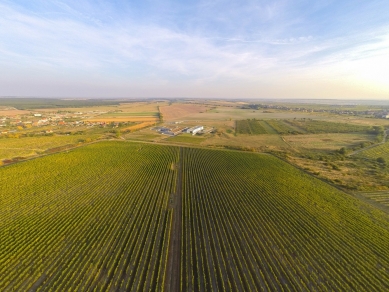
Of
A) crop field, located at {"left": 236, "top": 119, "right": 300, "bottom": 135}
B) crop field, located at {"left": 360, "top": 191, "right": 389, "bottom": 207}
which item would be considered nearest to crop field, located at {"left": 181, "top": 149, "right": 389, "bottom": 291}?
crop field, located at {"left": 360, "top": 191, "right": 389, "bottom": 207}

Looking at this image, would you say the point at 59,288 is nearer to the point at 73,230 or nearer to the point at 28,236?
the point at 73,230

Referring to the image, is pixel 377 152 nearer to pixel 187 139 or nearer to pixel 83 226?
pixel 187 139

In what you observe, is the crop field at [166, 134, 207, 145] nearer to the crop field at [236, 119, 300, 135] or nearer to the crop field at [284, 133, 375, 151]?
the crop field at [236, 119, 300, 135]

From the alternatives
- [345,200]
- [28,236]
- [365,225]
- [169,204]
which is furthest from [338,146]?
[28,236]

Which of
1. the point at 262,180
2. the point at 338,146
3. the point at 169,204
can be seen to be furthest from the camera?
the point at 338,146

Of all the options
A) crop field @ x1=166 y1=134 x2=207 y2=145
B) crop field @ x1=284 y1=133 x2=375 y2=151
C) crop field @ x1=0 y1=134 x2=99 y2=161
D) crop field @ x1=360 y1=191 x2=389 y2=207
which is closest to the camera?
crop field @ x1=360 y1=191 x2=389 y2=207

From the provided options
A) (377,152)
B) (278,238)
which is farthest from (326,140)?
(278,238)
